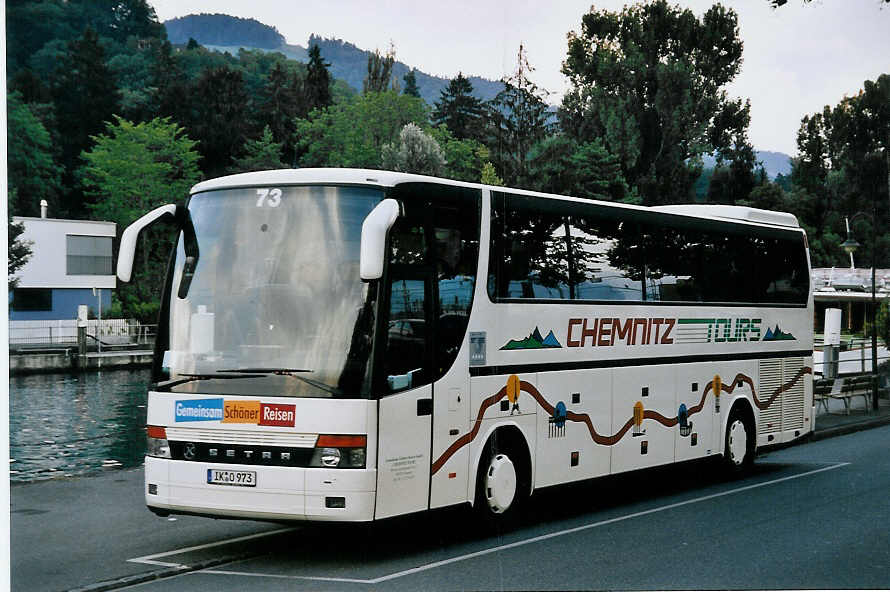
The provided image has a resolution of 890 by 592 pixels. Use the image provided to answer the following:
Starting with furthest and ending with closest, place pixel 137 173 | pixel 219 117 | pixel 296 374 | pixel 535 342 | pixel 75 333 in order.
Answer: pixel 137 173 → pixel 75 333 → pixel 219 117 → pixel 535 342 → pixel 296 374

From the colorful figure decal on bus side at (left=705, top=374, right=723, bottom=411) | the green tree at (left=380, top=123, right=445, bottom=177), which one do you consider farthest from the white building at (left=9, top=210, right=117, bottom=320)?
the colorful figure decal on bus side at (left=705, top=374, right=723, bottom=411)

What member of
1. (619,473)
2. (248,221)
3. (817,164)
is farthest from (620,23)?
(248,221)

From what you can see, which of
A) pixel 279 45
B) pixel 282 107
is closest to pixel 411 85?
pixel 279 45

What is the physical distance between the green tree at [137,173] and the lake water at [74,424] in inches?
102

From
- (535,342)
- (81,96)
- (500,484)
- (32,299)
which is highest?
(81,96)

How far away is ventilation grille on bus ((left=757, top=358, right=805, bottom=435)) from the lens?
52.3 feet

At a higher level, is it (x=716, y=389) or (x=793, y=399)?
(x=716, y=389)

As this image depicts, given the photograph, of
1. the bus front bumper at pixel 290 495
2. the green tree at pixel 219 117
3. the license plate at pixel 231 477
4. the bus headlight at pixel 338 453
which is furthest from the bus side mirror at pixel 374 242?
the green tree at pixel 219 117

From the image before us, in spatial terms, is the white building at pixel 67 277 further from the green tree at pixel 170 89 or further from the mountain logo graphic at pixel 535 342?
the mountain logo graphic at pixel 535 342

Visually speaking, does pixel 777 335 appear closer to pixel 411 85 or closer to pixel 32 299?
pixel 411 85

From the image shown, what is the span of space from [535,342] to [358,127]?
1482 centimetres

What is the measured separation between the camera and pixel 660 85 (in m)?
15.2

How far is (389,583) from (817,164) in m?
8.46

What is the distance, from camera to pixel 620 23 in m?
14.4
